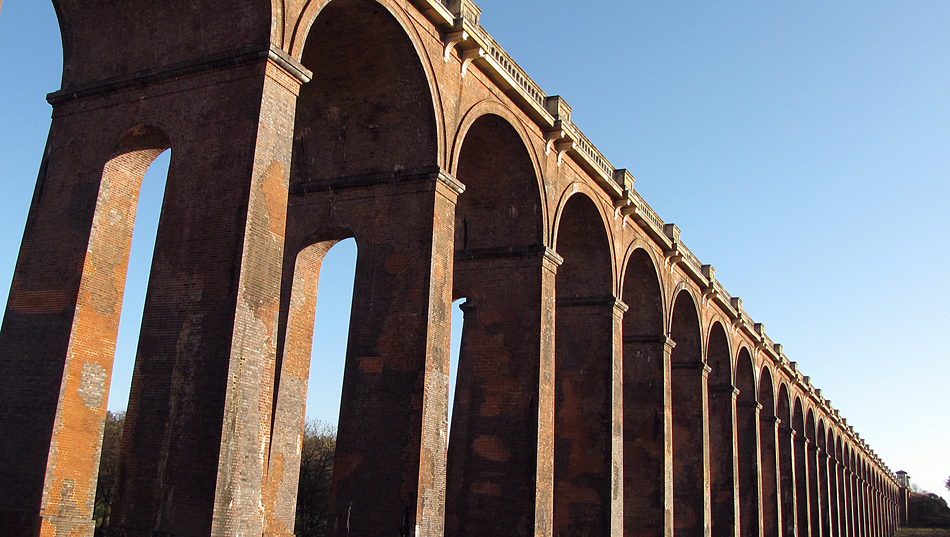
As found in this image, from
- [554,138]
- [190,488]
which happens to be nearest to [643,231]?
[554,138]

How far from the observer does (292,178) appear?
1847 cm

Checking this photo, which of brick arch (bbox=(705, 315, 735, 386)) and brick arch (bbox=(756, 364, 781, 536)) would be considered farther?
Result: brick arch (bbox=(756, 364, 781, 536))

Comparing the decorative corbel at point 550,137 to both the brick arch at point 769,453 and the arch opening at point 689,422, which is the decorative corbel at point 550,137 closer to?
the arch opening at point 689,422

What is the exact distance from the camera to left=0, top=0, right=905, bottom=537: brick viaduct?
11.4m

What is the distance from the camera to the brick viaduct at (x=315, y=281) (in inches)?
449

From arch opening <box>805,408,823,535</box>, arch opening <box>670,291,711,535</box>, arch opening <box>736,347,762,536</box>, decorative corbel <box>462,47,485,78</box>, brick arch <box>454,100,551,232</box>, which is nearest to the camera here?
brick arch <box>454,100,551,232</box>

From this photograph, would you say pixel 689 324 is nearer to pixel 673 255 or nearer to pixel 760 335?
pixel 673 255

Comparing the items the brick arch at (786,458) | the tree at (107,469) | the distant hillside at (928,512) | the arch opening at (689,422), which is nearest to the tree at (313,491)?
the tree at (107,469)

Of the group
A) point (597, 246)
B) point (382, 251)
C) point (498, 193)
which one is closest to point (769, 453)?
point (597, 246)

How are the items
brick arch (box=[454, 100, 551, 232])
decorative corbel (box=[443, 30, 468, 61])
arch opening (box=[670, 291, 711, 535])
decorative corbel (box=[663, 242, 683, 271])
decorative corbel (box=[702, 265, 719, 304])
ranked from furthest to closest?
1. decorative corbel (box=[702, 265, 719, 304])
2. arch opening (box=[670, 291, 711, 535])
3. decorative corbel (box=[663, 242, 683, 271])
4. brick arch (box=[454, 100, 551, 232])
5. decorative corbel (box=[443, 30, 468, 61])

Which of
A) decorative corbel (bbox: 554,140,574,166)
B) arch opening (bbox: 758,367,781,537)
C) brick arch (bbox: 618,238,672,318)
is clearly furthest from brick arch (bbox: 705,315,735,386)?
decorative corbel (bbox: 554,140,574,166)

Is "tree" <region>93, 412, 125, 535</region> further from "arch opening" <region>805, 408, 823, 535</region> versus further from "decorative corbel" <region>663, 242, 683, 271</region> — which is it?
"arch opening" <region>805, 408, 823, 535</region>

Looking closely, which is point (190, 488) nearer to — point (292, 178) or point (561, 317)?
point (292, 178)

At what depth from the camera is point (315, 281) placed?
18.9m
